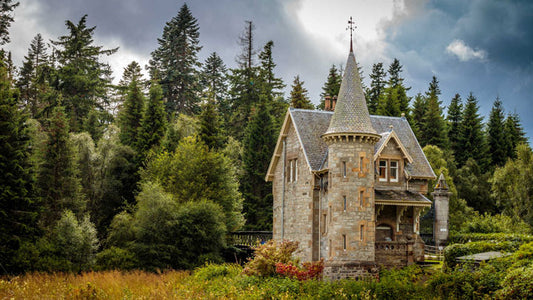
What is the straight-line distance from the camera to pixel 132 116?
46625 millimetres

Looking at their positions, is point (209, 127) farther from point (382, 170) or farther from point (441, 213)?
point (441, 213)

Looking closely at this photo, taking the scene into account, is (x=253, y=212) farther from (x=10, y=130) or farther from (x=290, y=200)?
(x=10, y=130)

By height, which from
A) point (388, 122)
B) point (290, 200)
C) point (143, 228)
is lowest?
point (143, 228)

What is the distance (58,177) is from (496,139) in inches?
2047

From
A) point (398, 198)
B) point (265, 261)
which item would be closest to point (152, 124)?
point (398, 198)

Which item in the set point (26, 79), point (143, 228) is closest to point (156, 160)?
point (143, 228)

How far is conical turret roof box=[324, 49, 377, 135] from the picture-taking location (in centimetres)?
2625

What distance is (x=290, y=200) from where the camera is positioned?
32.4 meters

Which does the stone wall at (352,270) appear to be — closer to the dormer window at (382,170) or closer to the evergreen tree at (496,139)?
the dormer window at (382,170)

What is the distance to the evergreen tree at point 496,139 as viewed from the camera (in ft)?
203

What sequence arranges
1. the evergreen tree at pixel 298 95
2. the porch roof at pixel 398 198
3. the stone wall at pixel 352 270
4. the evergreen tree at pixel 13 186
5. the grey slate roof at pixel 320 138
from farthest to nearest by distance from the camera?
1. the evergreen tree at pixel 298 95
2. the grey slate roof at pixel 320 138
3. the evergreen tree at pixel 13 186
4. the porch roof at pixel 398 198
5. the stone wall at pixel 352 270

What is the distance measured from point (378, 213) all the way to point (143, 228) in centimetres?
1474

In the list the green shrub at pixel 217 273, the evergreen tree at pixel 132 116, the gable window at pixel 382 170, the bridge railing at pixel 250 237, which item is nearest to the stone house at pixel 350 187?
the gable window at pixel 382 170

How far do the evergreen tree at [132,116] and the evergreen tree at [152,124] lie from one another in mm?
1037
